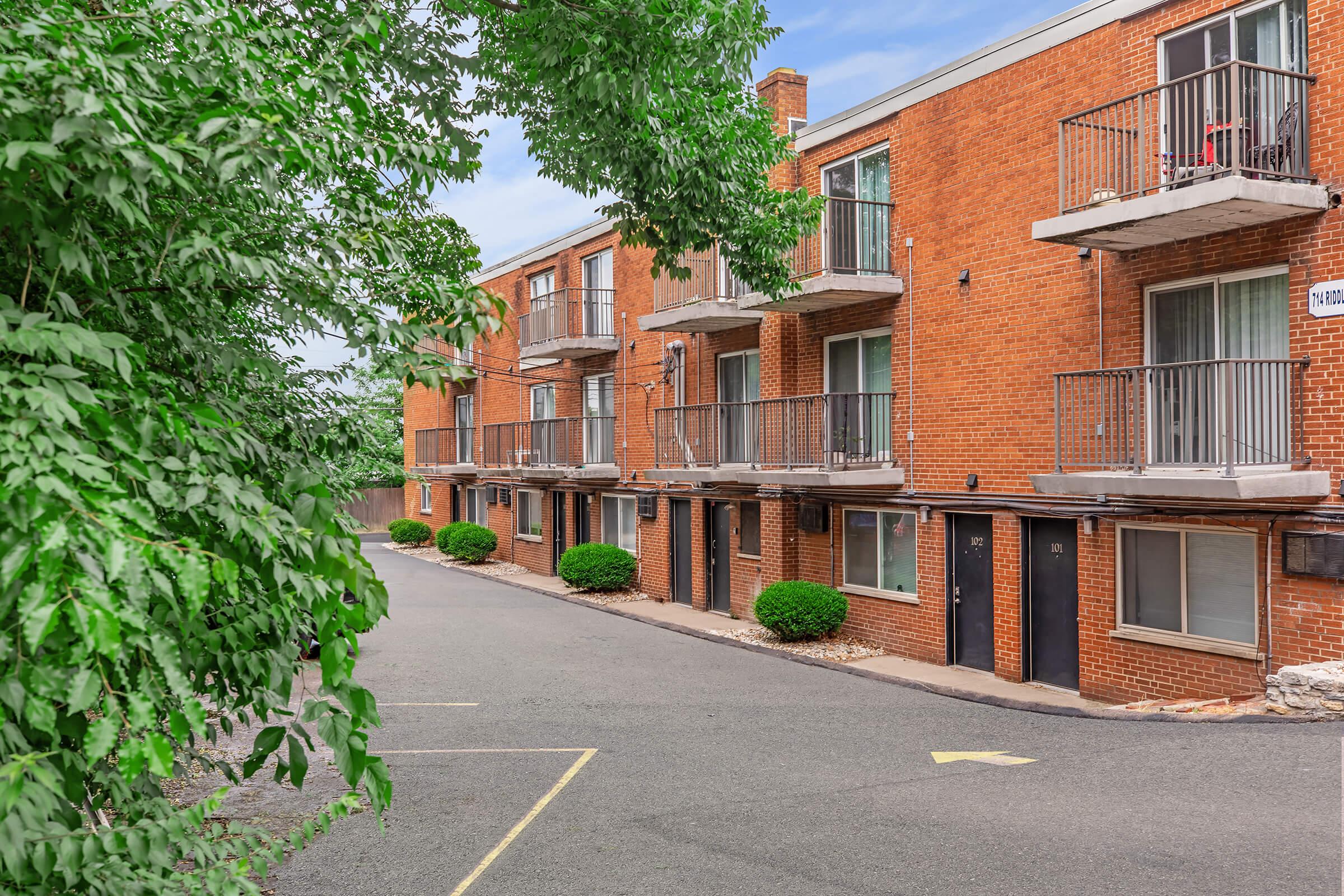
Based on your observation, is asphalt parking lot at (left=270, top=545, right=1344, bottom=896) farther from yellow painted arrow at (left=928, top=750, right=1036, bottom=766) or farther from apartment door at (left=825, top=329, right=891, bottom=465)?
apartment door at (left=825, top=329, right=891, bottom=465)

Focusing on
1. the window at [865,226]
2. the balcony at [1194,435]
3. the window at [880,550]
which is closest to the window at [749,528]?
the window at [880,550]

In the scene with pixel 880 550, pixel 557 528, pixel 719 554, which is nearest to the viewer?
pixel 880 550

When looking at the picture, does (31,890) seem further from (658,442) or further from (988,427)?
(658,442)

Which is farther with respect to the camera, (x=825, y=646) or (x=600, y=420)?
(x=600, y=420)

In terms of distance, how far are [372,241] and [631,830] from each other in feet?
17.1

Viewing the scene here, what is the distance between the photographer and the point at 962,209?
14.0 meters

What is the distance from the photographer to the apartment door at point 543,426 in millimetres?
25641

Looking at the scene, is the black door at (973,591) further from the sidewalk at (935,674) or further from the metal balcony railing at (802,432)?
the metal balcony railing at (802,432)

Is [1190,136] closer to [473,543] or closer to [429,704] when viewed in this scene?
[429,704]

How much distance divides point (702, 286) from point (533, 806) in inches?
478

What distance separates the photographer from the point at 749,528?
62.0 ft

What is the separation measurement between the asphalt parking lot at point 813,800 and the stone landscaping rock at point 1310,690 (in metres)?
0.39

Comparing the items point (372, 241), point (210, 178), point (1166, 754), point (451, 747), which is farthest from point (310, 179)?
point (1166, 754)

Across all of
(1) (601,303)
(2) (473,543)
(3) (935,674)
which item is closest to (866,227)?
(3) (935,674)
